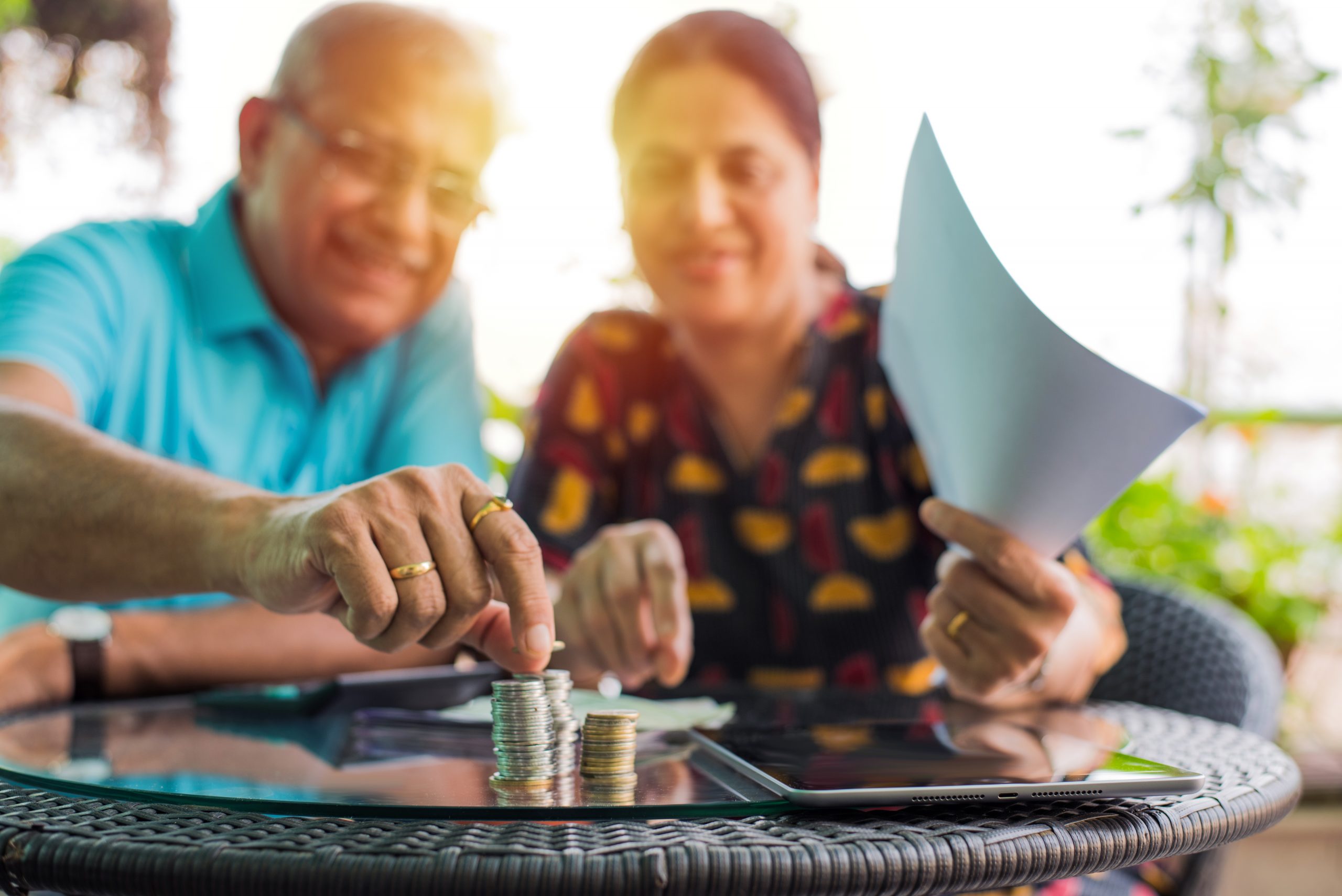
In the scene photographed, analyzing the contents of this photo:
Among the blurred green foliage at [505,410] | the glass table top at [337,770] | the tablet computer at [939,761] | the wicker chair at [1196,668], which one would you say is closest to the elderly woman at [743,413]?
the wicker chair at [1196,668]

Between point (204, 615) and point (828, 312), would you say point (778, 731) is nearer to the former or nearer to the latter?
point (204, 615)

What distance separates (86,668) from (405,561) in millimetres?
775

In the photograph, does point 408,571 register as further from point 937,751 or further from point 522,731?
point 937,751

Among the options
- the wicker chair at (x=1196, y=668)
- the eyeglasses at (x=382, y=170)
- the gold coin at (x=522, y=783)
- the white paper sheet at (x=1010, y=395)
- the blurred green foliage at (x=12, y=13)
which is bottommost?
the wicker chair at (x=1196, y=668)

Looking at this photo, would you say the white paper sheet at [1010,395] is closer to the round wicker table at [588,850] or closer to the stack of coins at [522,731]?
the round wicker table at [588,850]

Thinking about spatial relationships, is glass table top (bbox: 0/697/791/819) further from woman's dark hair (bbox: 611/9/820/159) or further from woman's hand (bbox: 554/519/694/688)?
woman's dark hair (bbox: 611/9/820/159)

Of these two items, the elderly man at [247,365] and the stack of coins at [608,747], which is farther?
the elderly man at [247,365]

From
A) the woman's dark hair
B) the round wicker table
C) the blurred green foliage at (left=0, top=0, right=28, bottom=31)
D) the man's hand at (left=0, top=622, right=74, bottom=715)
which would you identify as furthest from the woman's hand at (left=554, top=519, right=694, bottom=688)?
the blurred green foliage at (left=0, top=0, right=28, bottom=31)

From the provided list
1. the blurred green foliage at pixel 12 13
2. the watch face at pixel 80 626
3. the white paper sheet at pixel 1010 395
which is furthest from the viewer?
the blurred green foliage at pixel 12 13

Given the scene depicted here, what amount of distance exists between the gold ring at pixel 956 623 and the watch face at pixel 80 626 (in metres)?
1.01

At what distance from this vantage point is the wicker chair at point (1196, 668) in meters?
1.21

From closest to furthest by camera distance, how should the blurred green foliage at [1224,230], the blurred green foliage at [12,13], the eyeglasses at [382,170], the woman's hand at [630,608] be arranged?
Result: the woman's hand at [630,608] < the eyeglasses at [382,170] < the blurred green foliage at [1224,230] < the blurred green foliage at [12,13]

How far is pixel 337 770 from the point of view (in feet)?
2.36

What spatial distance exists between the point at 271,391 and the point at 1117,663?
1.49 m
